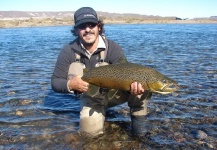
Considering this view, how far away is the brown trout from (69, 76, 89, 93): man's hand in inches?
5.0

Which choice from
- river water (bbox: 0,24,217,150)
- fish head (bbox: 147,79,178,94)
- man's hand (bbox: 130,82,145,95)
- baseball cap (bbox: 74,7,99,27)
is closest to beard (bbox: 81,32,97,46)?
baseball cap (bbox: 74,7,99,27)

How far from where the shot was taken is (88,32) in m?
5.09

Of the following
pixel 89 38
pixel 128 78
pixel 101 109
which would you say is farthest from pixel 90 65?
pixel 128 78

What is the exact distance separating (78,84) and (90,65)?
76 cm

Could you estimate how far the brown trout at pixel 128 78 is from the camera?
14.4 ft

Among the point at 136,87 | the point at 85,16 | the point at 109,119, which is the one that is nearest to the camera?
the point at 136,87

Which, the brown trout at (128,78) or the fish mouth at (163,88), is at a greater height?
the brown trout at (128,78)

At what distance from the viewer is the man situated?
5.07 m

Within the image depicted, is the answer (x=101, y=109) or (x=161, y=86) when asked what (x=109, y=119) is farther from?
(x=161, y=86)

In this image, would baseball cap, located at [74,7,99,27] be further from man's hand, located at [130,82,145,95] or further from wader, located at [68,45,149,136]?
man's hand, located at [130,82,145,95]

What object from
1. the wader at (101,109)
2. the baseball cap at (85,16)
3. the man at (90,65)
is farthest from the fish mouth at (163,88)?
the baseball cap at (85,16)

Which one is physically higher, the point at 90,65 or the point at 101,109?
the point at 90,65

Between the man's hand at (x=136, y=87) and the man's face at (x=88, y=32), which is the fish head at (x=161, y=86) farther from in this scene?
the man's face at (x=88, y=32)

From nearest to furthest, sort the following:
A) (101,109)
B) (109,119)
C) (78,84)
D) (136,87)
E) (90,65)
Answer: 1. (136,87)
2. (78,84)
3. (90,65)
4. (101,109)
5. (109,119)
